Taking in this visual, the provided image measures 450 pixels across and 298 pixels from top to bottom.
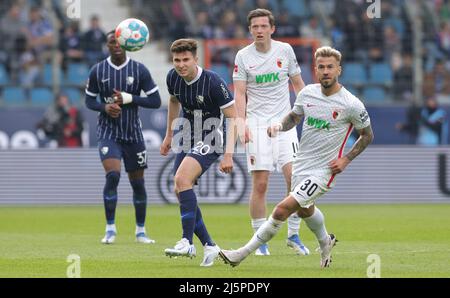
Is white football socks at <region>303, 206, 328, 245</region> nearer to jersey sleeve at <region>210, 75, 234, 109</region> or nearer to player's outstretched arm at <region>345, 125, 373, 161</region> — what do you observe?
player's outstretched arm at <region>345, 125, 373, 161</region>

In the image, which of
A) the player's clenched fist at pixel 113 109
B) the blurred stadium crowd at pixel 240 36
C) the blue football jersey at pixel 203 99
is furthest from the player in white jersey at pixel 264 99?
the blurred stadium crowd at pixel 240 36

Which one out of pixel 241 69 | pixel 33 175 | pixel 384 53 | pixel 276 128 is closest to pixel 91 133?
pixel 33 175

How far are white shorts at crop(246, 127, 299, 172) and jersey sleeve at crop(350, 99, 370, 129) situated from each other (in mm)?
2129

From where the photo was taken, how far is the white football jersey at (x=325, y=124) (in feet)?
32.5

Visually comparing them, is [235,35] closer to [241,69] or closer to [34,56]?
[34,56]

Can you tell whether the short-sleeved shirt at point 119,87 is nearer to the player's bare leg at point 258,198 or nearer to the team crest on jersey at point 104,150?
the team crest on jersey at point 104,150

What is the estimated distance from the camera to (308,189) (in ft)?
32.3

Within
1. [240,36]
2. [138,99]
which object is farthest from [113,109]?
[240,36]

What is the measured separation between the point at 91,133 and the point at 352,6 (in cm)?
760

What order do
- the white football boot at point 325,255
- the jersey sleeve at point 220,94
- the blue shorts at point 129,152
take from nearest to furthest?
the white football boot at point 325,255 < the jersey sleeve at point 220,94 < the blue shorts at point 129,152

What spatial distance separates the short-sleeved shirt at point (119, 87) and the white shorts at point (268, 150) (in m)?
2.07

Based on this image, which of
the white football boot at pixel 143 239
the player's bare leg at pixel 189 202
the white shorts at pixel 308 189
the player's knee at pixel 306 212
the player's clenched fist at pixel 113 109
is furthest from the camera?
the player's clenched fist at pixel 113 109

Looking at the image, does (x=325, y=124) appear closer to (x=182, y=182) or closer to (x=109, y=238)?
(x=182, y=182)

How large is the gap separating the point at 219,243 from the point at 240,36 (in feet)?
42.6
